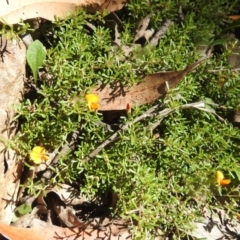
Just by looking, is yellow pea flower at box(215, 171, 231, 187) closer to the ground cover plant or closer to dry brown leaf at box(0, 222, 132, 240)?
the ground cover plant

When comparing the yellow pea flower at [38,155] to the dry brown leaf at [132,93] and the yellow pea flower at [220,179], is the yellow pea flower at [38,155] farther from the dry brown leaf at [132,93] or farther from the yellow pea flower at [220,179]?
the yellow pea flower at [220,179]

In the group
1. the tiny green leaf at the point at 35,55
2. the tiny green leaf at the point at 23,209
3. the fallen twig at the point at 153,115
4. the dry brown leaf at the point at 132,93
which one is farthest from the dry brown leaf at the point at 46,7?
the tiny green leaf at the point at 23,209

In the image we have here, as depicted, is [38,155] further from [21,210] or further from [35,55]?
[35,55]

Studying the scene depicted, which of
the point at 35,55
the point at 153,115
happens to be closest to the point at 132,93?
the point at 153,115

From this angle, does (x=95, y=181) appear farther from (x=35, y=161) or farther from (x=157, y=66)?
(x=157, y=66)

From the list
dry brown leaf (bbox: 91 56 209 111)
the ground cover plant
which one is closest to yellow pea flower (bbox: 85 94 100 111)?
the ground cover plant

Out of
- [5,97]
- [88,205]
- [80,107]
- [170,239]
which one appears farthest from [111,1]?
[170,239]
